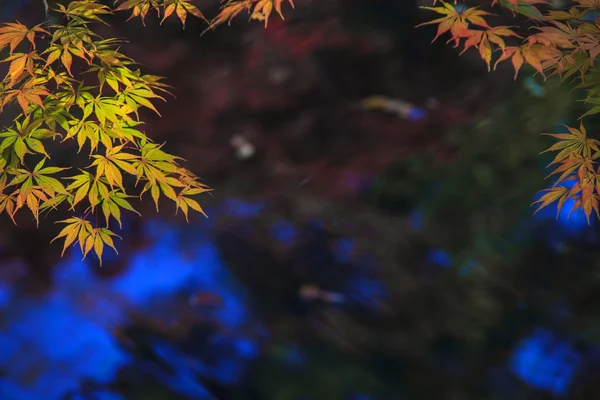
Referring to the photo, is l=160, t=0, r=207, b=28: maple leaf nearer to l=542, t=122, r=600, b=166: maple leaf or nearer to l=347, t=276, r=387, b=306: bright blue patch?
l=542, t=122, r=600, b=166: maple leaf

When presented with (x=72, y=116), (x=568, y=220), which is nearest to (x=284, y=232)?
(x=568, y=220)

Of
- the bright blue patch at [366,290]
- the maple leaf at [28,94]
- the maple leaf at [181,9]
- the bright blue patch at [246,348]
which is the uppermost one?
the bright blue patch at [366,290]

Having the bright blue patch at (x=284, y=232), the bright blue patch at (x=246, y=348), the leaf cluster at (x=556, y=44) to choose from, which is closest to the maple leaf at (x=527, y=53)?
the leaf cluster at (x=556, y=44)

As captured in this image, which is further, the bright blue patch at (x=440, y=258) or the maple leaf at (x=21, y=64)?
the bright blue patch at (x=440, y=258)

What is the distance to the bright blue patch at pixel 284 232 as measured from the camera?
2191 millimetres

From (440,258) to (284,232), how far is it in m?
0.57

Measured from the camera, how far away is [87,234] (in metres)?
1.33


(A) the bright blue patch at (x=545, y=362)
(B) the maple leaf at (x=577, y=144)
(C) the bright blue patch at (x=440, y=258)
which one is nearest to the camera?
(B) the maple leaf at (x=577, y=144)

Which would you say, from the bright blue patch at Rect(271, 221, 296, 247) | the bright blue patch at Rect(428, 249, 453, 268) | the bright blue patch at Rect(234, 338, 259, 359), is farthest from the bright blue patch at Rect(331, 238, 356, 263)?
the bright blue patch at Rect(234, 338, 259, 359)

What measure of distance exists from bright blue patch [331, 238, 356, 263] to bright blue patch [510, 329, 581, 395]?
2.16 ft

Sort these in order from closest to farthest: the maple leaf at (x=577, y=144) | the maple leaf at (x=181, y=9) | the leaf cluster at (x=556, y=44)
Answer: the leaf cluster at (x=556, y=44)
the maple leaf at (x=577, y=144)
the maple leaf at (x=181, y=9)

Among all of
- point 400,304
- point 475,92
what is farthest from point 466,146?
point 400,304

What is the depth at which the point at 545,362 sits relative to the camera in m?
2.05

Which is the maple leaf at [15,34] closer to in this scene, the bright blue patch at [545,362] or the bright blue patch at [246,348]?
the bright blue patch at [246,348]
